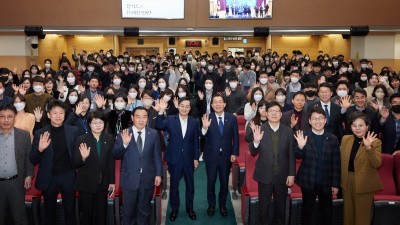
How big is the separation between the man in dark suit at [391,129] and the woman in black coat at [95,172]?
13.3 ft

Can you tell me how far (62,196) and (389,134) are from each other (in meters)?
4.71

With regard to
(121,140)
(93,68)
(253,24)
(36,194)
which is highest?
(253,24)

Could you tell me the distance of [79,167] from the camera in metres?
4.77

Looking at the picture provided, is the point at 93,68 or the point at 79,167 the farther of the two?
the point at 93,68

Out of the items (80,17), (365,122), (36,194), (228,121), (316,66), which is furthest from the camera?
→ (80,17)

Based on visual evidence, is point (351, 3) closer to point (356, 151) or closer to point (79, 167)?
point (356, 151)

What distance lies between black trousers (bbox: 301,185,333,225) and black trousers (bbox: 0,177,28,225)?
3.35 meters

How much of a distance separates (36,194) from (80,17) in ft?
39.6

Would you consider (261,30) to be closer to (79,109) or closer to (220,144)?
(220,144)

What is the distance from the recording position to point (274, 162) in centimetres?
493

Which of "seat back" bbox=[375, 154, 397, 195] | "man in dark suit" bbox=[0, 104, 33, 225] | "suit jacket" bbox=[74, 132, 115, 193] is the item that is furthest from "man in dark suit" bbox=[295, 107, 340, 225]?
"man in dark suit" bbox=[0, 104, 33, 225]

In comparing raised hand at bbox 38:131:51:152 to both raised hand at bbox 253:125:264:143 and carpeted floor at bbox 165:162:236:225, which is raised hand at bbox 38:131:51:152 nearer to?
carpeted floor at bbox 165:162:236:225

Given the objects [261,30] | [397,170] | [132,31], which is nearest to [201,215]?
[397,170]

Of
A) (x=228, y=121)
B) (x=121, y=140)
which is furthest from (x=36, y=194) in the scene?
(x=228, y=121)
